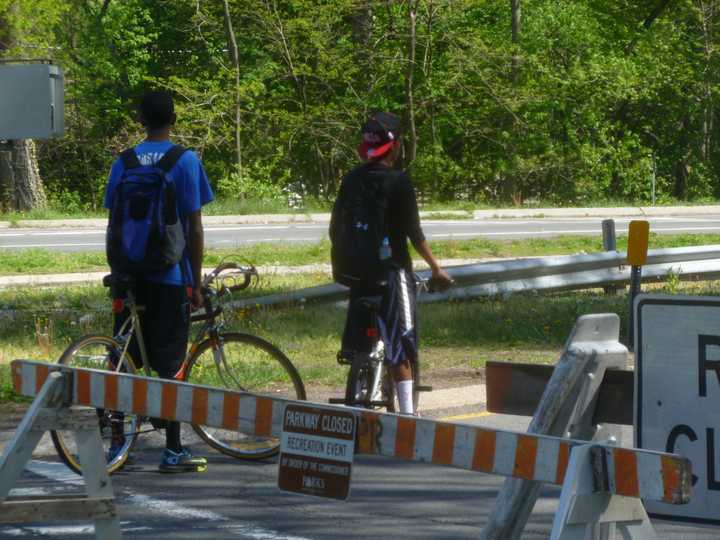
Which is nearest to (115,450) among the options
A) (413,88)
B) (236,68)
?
(236,68)

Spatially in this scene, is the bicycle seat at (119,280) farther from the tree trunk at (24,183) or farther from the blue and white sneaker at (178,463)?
the tree trunk at (24,183)

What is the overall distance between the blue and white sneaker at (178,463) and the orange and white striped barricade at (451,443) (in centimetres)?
200

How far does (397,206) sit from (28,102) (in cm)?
476

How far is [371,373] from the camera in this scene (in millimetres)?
7168

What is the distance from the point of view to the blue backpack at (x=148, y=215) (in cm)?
661

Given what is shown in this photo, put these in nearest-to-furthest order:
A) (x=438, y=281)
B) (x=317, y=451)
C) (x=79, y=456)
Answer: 1. (x=317, y=451)
2. (x=79, y=456)
3. (x=438, y=281)

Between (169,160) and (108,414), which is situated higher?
(169,160)

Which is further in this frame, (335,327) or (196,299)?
(335,327)

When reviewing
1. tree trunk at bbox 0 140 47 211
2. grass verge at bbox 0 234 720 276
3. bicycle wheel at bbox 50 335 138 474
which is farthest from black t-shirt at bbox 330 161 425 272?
tree trunk at bbox 0 140 47 211

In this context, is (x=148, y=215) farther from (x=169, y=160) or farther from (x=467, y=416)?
(x=467, y=416)

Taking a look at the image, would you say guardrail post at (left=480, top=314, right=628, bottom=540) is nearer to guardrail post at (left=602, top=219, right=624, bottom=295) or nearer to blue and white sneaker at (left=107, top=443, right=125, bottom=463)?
blue and white sneaker at (left=107, top=443, right=125, bottom=463)

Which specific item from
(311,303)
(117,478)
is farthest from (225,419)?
(311,303)

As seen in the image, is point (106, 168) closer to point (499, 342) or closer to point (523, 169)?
point (523, 169)

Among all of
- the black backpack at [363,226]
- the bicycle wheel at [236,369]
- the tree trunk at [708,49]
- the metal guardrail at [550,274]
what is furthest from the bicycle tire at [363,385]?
the tree trunk at [708,49]
